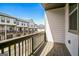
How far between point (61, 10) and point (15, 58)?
4455 millimetres

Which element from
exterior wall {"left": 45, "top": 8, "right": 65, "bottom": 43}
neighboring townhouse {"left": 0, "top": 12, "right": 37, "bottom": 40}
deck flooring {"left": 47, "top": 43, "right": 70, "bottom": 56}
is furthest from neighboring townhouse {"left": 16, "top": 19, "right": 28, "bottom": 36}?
exterior wall {"left": 45, "top": 8, "right": 65, "bottom": 43}

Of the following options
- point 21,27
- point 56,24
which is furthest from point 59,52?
point 56,24

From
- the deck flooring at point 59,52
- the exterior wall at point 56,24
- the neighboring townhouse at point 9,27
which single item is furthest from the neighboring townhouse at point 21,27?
the exterior wall at point 56,24

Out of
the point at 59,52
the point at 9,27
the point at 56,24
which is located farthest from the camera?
the point at 56,24

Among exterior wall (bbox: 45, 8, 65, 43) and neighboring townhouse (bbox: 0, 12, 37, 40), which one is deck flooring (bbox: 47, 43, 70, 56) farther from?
exterior wall (bbox: 45, 8, 65, 43)

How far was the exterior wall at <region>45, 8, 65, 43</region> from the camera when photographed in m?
6.06

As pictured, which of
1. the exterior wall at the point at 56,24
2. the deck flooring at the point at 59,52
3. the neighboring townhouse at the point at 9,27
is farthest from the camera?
the exterior wall at the point at 56,24

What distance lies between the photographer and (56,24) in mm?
6301

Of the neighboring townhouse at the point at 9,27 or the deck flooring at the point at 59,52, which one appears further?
the deck flooring at the point at 59,52

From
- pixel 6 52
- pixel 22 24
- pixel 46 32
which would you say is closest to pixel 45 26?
pixel 46 32

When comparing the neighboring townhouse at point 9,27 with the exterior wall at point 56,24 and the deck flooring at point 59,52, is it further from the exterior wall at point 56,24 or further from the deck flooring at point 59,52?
the exterior wall at point 56,24

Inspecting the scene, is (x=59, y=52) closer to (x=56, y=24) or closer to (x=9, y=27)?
(x=9, y=27)

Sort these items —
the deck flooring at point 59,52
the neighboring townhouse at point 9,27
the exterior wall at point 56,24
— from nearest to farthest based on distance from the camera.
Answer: the neighboring townhouse at point 9,27 → the deck flooring at point 59,52 → the exterior wall at point 56,24

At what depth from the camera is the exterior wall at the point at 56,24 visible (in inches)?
239
